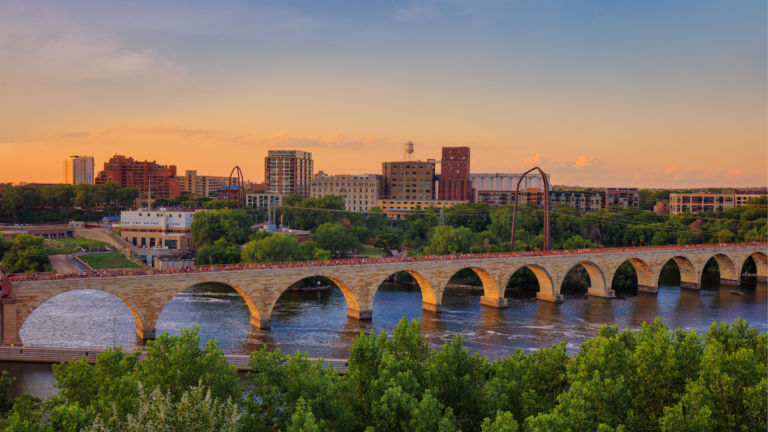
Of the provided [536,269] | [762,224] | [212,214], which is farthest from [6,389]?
[762,224]

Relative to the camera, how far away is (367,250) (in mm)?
92812

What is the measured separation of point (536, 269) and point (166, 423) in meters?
48.4

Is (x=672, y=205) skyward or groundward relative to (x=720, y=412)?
skyward

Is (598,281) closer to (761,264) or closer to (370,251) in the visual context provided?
(761,264)

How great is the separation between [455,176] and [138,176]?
8993cm

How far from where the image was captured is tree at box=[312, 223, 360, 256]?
270ft

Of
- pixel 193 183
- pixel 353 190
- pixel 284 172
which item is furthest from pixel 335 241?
pixel 193 183

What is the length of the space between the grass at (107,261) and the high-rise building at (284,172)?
78125 millimetres

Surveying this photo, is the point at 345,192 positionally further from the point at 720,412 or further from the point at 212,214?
the point at 720,412

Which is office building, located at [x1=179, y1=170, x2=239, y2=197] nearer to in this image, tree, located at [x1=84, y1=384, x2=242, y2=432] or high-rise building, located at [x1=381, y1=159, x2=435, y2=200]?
high-rise building, located at [x1=381, y1=159, x2=435, y2=200]

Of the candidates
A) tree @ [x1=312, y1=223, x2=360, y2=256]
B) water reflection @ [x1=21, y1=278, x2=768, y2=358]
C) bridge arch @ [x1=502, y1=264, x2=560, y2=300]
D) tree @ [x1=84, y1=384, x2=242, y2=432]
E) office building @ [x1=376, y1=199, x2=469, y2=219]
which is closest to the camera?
tree @ [x1=84, y1=384, x2=242, y2=432]

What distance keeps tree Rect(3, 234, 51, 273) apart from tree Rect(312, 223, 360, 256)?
109ft

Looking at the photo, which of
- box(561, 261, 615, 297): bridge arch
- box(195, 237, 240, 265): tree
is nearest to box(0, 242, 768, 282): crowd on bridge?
box(561, 261, 615, 297): bridge arch

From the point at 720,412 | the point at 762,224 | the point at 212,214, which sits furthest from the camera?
the point at 762,224
